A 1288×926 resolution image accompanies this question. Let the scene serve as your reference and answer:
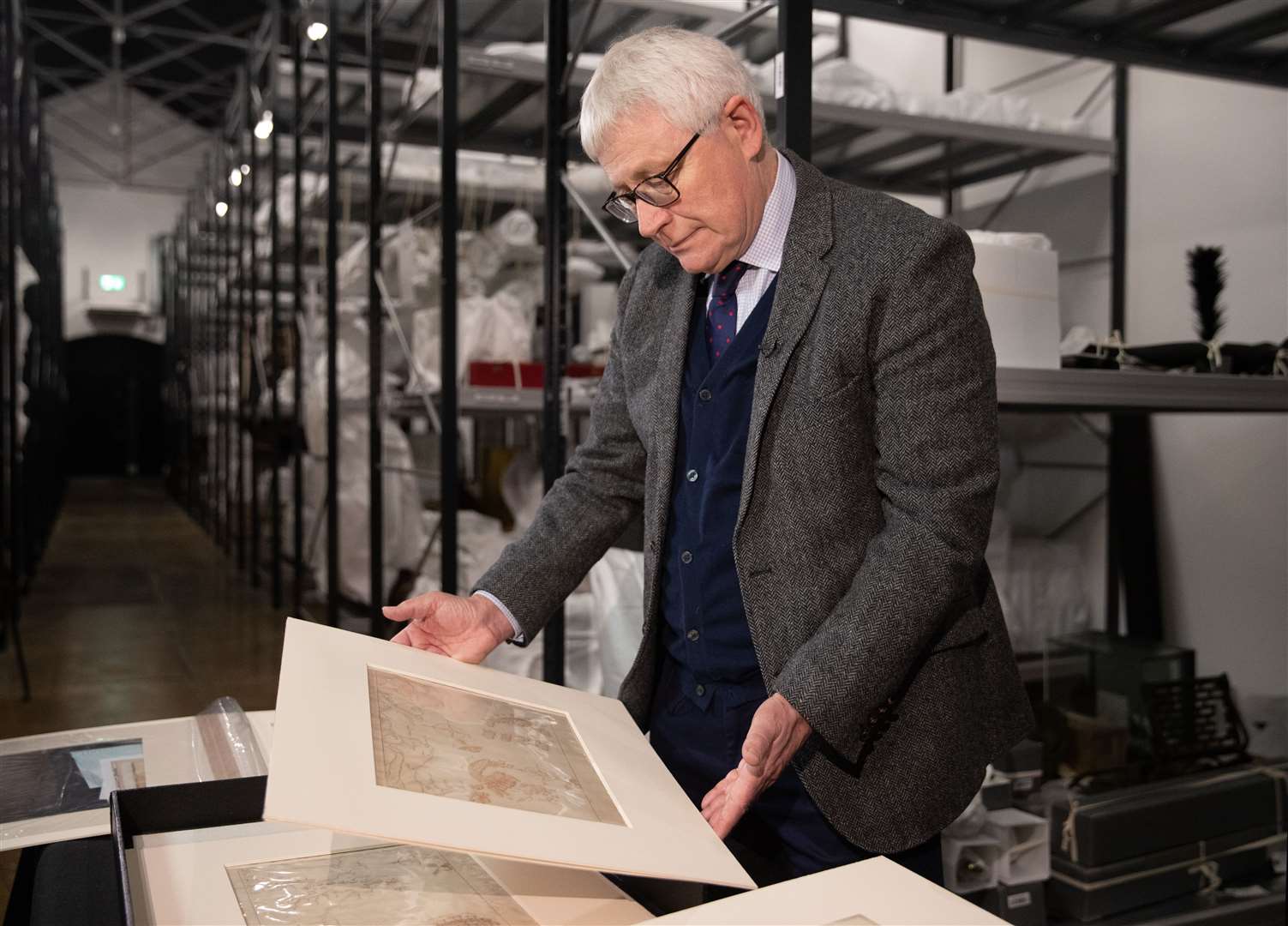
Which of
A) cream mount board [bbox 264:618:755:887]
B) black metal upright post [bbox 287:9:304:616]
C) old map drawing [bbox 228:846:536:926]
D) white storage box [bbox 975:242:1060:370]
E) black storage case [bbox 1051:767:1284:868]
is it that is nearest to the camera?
cream mount board [bbox 264:618:755:887]

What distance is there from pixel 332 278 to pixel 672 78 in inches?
168

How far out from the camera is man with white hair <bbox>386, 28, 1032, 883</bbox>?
1.27m

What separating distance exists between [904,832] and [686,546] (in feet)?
1.47

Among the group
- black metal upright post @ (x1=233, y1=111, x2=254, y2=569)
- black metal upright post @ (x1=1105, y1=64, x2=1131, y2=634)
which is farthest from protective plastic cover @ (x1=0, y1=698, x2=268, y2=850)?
black metal upright post @ (x1=233, y1=111, x2=254, y2=569)

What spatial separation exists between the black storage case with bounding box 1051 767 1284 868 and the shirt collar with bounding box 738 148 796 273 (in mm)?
1965

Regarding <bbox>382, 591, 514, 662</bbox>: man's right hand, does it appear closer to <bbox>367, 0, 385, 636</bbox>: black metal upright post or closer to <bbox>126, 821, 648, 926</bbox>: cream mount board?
<bbox>126, 821, 648, 926</bbox>: cream mount board

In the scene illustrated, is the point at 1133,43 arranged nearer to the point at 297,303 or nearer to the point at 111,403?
the point at 297,303

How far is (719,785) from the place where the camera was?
3.76ft

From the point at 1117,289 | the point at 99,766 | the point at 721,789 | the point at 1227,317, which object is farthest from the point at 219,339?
the point at 721,789

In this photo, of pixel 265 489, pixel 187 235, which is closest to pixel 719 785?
pixel 265 489

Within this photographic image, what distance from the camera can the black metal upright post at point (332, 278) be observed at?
512cm

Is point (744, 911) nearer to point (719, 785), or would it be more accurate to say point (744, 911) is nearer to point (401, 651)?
point (719, 785)

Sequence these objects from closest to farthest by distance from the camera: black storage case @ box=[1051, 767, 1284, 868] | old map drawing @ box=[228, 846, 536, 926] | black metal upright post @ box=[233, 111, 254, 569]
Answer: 1. old map drawing @ box=[228, 846, 536, 926]
2. black storage case @ box=[1051, 767, 1284, 868]
3. black metal upright post @ box=[233, 111, 254, 569]

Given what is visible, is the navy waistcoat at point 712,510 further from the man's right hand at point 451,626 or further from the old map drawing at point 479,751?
the old map drawing at point 479,751
